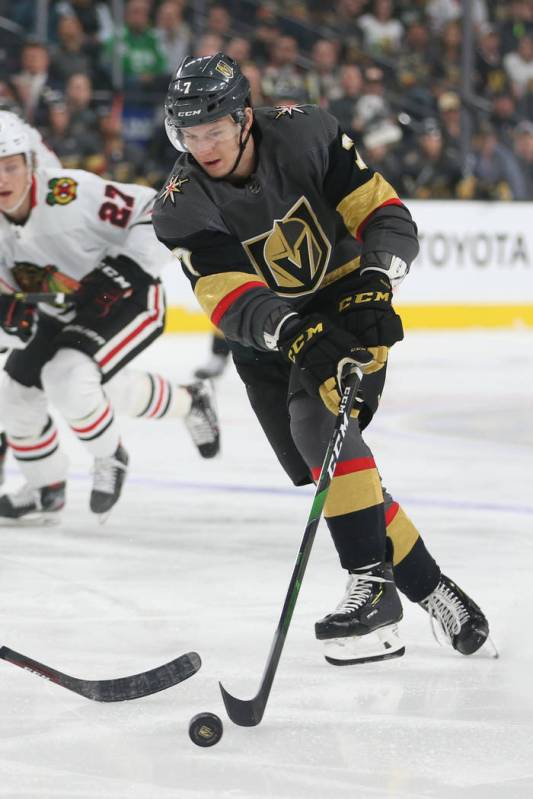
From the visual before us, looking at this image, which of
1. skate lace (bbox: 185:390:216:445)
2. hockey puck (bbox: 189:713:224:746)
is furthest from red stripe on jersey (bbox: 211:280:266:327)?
skate lace (bbox: 185:390:216:445)

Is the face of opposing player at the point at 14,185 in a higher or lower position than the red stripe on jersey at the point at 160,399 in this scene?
higher

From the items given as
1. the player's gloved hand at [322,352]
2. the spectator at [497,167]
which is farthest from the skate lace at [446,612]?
the spectator at [497,167]

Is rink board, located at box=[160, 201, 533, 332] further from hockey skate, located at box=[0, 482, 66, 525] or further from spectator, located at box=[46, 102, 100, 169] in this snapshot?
hockey skate, located at box=[0, 482, 66, 525]

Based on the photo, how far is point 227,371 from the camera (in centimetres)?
672

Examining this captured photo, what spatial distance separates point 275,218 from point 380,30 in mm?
8007

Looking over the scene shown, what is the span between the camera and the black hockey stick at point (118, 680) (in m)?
2.16

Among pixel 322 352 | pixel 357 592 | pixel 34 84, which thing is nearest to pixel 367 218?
pixel 322 352

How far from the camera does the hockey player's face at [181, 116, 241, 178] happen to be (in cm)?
232

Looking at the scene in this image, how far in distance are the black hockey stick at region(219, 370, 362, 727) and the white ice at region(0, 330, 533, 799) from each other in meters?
0.03

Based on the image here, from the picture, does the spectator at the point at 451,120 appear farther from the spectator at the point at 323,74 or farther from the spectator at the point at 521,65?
the spectator at the point at 521,65

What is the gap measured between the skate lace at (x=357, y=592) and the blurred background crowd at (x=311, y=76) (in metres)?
5.25

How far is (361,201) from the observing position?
243cm

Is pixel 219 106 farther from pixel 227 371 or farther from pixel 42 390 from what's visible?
pixel 227 371

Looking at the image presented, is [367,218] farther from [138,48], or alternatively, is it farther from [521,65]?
[521,65]
